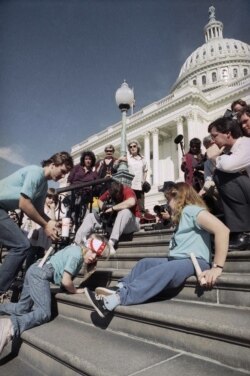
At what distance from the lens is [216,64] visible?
228 ft

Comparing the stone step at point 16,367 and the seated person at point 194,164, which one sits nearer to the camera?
the stone step at point 16,367

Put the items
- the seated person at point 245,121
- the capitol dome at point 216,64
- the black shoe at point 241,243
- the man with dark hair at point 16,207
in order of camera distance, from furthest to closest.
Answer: the capitol dome at point 216,64 < the seated person at point 245,121 < the man with dark hair at point 16,207 < the black shoe at point 241,243

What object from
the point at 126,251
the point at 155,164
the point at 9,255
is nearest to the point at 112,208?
the point at 126,251

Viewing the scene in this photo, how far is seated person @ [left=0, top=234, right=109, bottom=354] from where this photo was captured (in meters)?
2.58

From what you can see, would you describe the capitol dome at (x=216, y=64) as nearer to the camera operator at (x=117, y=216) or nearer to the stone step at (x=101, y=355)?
the camera operator at (x=117, y=216)

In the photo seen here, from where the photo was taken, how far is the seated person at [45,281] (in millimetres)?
2582

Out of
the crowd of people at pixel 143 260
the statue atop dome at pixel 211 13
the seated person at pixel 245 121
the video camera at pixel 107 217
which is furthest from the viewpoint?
the statue atop dome at pixel 211 13

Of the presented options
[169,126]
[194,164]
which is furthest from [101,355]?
[169,126]

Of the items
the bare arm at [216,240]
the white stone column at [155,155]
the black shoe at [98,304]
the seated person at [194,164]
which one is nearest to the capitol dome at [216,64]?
the white stone column at [155,155]

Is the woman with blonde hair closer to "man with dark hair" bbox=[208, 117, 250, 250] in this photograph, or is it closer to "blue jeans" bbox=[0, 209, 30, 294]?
"man with dark hair" bbox=[208, 117, 250, 250]

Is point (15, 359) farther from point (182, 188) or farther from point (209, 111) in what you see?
point (209, 111)

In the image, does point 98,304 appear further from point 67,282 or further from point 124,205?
point 124,205

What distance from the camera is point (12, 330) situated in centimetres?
238

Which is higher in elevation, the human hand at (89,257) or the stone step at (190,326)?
the human hand at (89,257)
